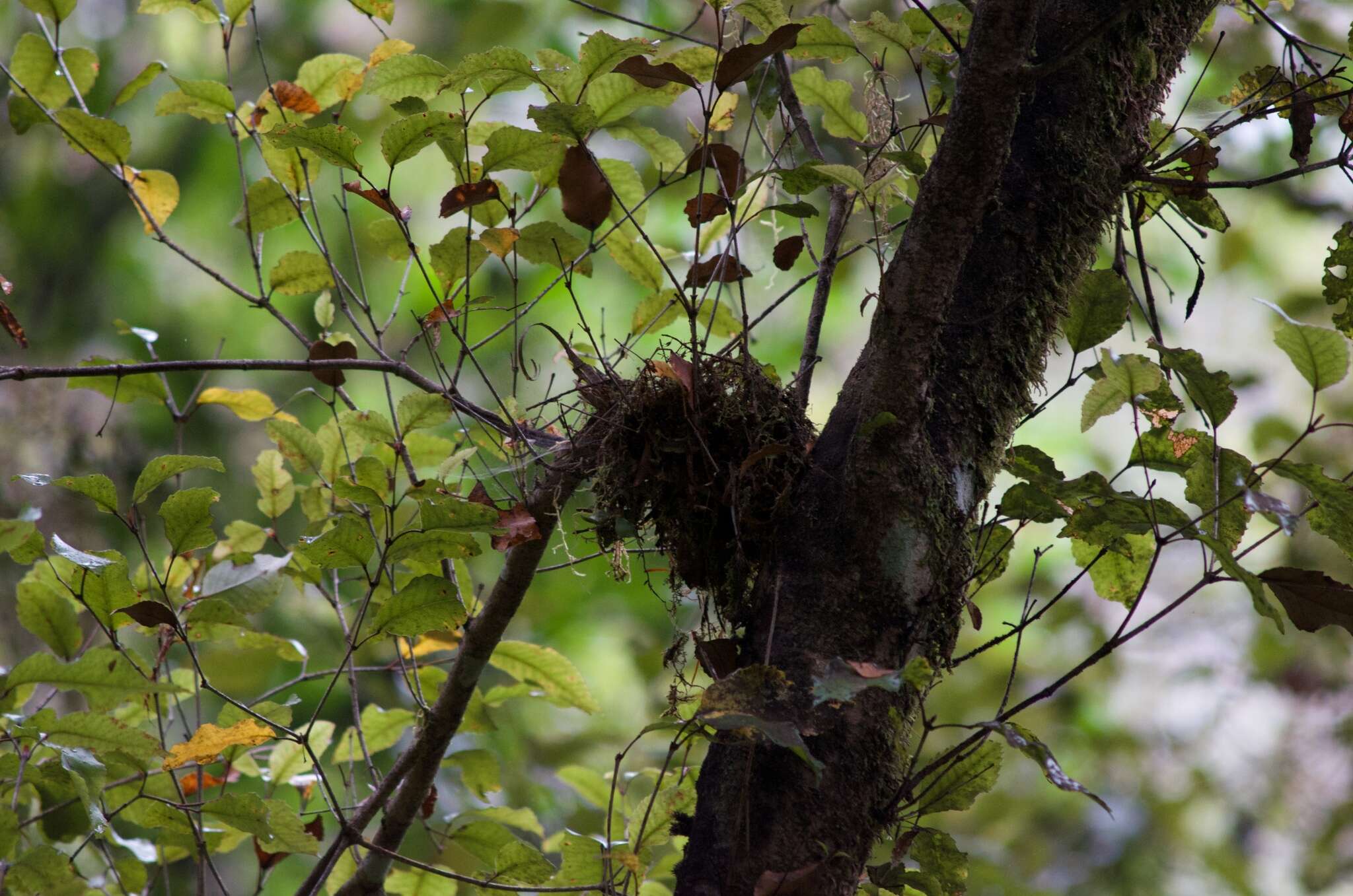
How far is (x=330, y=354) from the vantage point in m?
1.23

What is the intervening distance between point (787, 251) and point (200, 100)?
2.35ft

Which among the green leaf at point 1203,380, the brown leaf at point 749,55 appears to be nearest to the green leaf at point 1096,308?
the green leaf at point 1203,380

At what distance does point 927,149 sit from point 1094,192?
19.5 inches

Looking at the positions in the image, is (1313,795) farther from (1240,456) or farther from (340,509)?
(340,509)

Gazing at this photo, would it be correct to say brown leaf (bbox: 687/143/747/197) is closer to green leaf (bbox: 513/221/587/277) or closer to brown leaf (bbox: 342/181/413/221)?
green leaf (bbox: 513/221/587/277)

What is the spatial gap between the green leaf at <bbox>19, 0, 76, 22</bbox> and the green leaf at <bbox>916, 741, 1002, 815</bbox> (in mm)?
1262

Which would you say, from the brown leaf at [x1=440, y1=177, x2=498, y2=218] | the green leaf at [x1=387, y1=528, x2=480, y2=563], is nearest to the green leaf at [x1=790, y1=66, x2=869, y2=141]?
the brown leaf at [x1=440, y1=177, x2=498, y2=218]

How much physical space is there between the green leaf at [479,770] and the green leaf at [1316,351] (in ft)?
3.51

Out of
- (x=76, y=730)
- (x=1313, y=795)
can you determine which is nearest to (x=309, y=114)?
(x=76, y=730)

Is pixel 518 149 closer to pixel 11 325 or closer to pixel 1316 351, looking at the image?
pixel 11 325

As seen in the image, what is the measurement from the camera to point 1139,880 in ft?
10.8

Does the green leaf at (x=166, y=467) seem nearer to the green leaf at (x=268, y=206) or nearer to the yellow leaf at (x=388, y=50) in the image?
the green leaf at (x=268, y=206)

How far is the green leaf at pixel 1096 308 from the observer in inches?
34.0

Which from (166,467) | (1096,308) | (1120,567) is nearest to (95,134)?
(166,467)
